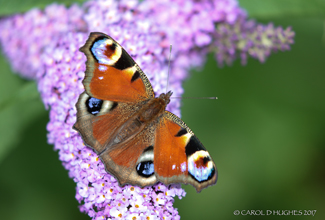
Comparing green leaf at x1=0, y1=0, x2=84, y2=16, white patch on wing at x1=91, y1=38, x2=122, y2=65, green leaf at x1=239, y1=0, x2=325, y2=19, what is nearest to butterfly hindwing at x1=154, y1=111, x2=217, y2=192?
white patch on wing at x1=91, y1=38, x2=122, y2=65

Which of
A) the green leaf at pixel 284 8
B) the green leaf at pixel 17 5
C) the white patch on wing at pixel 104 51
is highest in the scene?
the green leaf at pixel 284 8

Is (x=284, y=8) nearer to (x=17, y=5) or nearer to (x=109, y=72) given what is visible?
(x=109, y=72)

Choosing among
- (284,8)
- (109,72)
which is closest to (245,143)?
(284,8)

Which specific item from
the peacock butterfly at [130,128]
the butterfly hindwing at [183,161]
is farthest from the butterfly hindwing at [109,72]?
the butterfly hindwing at [183,161]

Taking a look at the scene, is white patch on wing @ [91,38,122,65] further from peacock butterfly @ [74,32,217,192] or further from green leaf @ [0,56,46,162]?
green leaf @ [0,56,46,162]

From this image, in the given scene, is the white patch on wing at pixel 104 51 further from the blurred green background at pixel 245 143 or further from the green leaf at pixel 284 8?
the green leaf at pixel 284 8
